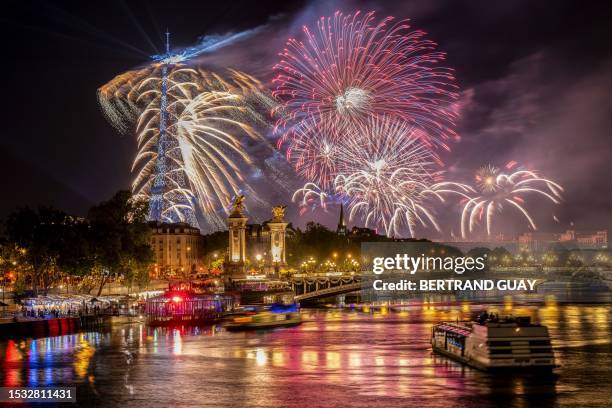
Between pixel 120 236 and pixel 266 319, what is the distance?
32.7 metres

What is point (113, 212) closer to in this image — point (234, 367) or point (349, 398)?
point (234, 367)

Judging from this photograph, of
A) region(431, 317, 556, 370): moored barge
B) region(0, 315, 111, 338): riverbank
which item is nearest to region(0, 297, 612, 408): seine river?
region(431, 317, 556, 370): moored barge

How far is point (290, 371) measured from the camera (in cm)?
4166

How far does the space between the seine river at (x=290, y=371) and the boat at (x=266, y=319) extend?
11.4 feet

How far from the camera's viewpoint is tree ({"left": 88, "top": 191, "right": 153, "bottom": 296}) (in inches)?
3986

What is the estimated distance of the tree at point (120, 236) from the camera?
332 feet

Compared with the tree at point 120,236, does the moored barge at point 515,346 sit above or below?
below

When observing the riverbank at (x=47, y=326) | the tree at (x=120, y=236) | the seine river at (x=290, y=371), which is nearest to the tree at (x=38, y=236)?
the tree at (x=120, y=236)

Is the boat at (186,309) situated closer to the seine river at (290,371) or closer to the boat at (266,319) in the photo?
the boat at (266,319)

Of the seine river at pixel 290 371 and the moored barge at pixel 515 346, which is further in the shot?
the moored barge at pixel 515 346

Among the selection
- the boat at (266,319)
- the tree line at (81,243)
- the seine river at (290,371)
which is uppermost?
the tree line at (81,243)

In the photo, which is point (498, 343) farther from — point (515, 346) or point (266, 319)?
point (266, 319)

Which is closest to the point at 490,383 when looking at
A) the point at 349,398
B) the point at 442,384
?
the point at 442,384

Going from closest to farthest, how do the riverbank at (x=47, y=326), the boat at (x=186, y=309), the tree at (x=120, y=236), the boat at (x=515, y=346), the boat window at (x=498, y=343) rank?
1. the boat at (x=515, y=346)
2. the boat window at (x=498, y=343)
3. the riverbank at (x=47, y=326)
4. the boat at (x=186, y=309)
5. the tree at (x=120, y=236)
